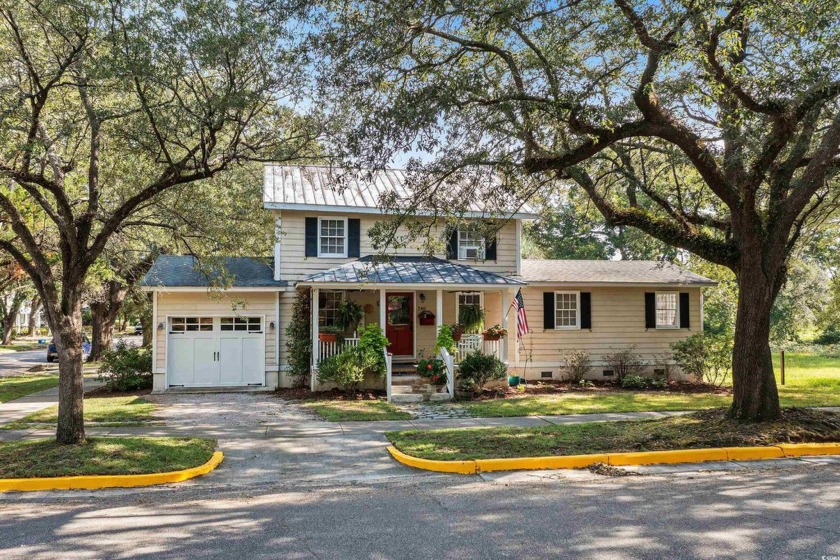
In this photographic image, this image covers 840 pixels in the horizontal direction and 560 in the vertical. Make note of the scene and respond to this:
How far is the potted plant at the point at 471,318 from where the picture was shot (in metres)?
16.0

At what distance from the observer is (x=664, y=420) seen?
397 inches

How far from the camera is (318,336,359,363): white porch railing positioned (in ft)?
50.3

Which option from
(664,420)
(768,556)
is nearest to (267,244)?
(664,420)

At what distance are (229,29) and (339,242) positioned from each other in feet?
30.0

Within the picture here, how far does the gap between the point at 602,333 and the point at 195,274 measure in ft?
41.2

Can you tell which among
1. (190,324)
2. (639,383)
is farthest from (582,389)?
(190,324)

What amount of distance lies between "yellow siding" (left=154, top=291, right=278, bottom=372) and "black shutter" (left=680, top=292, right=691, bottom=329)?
13.0 meters

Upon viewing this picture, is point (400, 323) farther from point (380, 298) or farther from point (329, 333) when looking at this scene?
point (329, 333)

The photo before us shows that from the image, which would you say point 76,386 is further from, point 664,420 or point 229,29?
point 664,420

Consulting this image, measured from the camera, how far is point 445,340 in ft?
49.5

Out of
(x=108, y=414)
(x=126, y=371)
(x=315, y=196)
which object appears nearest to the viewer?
(x=108, y=414)

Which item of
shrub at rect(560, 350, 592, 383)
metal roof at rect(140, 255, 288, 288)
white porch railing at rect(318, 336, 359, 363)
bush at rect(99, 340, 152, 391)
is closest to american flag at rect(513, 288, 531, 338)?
shrub at rect(560, 350, 592, 383)

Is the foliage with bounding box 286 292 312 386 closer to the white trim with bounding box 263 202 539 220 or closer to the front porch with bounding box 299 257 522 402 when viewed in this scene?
the front porch with bounding box 299 257 522 402

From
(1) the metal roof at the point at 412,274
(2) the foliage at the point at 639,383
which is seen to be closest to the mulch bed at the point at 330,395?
(1) the metal roof at the point at 412,274
